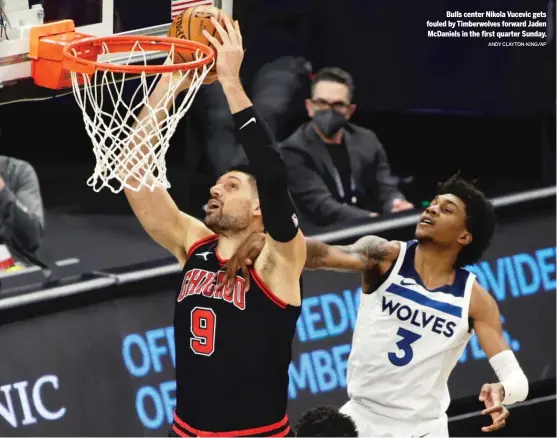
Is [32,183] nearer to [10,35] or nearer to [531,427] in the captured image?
[10,35]

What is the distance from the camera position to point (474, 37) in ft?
23.6

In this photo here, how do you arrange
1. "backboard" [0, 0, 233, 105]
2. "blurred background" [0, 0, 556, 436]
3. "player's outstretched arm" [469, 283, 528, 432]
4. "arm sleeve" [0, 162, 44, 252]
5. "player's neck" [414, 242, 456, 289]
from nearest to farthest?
"backboard" [0, 0, 233, 105] < "player's outstretched arm" [469, 283, 528, 432] < "player's neck" [414, 242, 456, 289] < "blurred background" [0, 0, 556, 436] < "arm sleeve" [0, 162, 44, 252]

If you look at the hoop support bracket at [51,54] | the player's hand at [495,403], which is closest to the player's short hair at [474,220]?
the player's hand at [495,403]

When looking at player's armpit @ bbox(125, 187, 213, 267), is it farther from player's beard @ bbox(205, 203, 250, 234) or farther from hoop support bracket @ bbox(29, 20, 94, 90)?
hoop support bracket @ bbox(29, 20, 94, 90)

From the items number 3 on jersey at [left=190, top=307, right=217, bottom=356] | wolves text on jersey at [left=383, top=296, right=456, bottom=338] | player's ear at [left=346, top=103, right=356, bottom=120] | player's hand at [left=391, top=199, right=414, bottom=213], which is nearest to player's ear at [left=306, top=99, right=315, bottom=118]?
player's ear at [left=346, top=103, right=356, bottom=120]

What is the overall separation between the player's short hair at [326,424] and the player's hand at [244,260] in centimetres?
77

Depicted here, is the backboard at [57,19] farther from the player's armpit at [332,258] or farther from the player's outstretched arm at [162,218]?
the player's armpit at [332,258]

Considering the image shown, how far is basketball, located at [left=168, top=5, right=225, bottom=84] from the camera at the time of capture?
5027 millimetres

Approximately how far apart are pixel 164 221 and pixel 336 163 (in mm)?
1939

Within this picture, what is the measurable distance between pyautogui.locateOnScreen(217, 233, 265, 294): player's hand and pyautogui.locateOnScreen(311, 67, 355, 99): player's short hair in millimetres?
→ 2017

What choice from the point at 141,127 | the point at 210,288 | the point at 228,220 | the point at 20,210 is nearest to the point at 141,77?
the point at 141,127

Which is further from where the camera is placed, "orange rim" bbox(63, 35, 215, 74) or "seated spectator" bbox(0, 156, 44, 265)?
"seated spectator" bbox(0, 156, 44, 265)

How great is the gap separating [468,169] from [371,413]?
2300 mm

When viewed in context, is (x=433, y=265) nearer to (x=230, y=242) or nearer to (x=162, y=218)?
(x=230, y=242)
